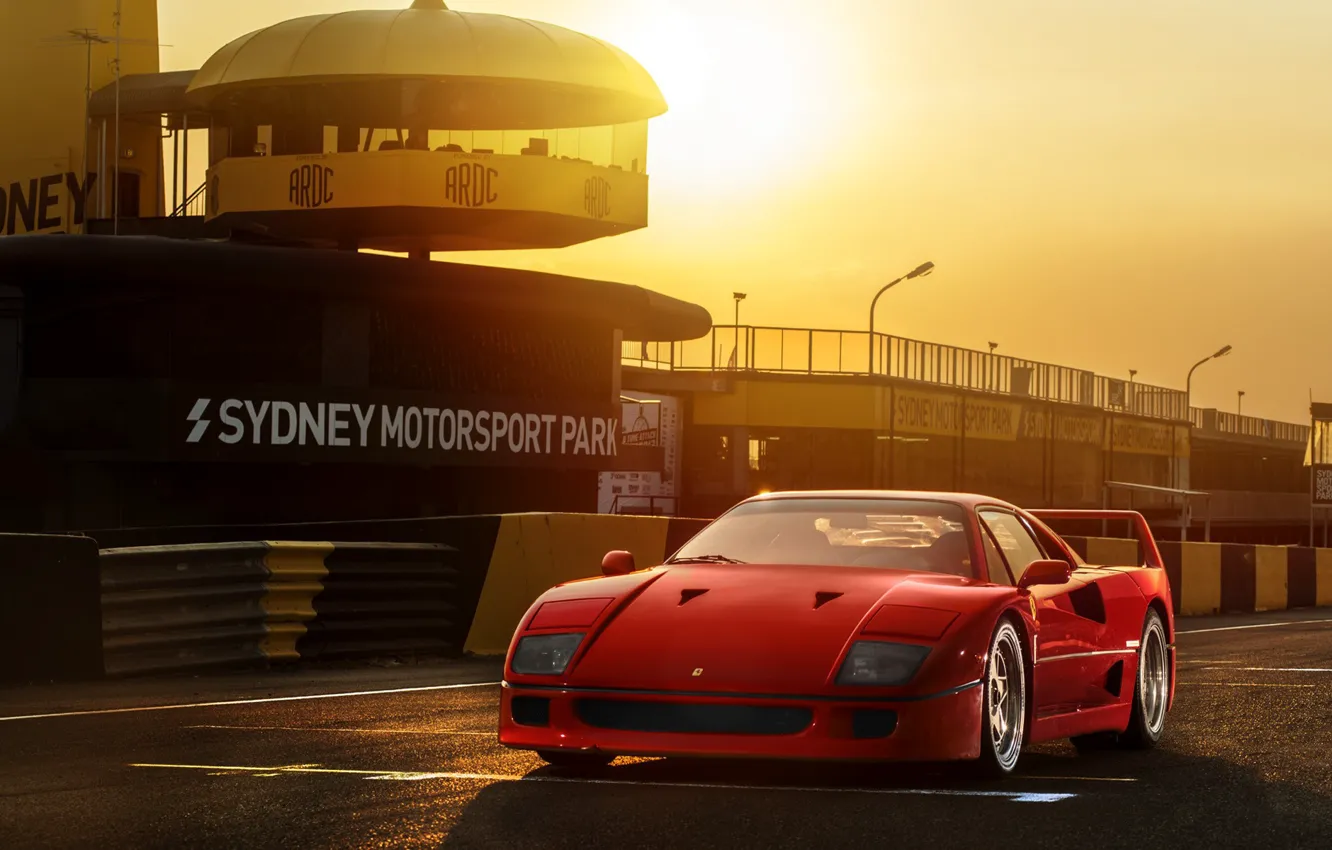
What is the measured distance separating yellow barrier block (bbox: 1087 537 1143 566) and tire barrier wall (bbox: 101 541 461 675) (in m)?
10.4

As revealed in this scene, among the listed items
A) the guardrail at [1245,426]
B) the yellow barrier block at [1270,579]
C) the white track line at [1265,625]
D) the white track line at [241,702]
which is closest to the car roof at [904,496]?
the white track line at [241,702]

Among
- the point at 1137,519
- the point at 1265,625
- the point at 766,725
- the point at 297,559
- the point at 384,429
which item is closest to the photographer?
the point at 766,725

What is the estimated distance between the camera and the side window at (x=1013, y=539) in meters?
7.88

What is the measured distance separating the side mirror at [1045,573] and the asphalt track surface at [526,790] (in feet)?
2.47

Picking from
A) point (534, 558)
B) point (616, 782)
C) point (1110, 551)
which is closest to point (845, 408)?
point (1110, 551)

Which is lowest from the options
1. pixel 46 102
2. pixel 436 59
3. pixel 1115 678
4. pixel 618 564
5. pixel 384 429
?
pixel 1115 678

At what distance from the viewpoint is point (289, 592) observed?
1254 cm

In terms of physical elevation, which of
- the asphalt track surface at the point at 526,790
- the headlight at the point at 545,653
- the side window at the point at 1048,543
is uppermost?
the side window at the point at 1048,543

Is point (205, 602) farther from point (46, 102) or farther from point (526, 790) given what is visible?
point (46, 102)

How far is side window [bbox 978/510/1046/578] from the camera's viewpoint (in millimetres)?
7875

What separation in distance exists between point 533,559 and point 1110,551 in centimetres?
1000

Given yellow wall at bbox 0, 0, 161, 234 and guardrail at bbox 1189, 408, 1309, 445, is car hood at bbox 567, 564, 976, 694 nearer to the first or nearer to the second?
yellow wall at bbox 0, 0, 161, 234

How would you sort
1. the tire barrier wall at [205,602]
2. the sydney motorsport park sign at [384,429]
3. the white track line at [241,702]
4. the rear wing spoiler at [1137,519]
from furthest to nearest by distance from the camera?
the sydney motorsport park sign at [384,429] < the tire barrier wall at [205,602] < the rear wing spoiler at [1137,519] < the white track line at [241,702]

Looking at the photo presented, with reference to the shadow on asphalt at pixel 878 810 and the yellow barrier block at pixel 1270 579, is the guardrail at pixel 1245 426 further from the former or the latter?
the shadow on asphalt at pixel 878 810
